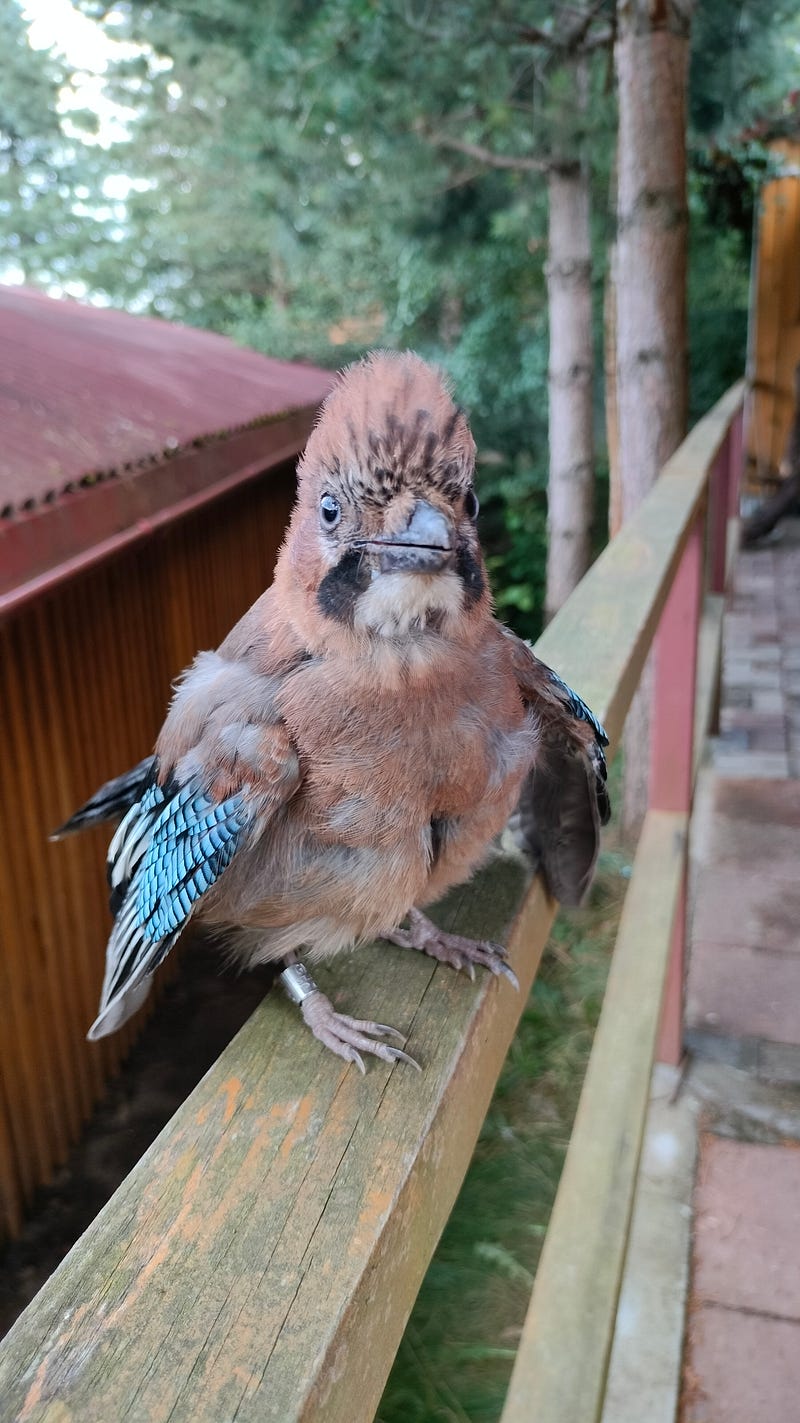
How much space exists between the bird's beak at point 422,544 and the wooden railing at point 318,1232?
49cm

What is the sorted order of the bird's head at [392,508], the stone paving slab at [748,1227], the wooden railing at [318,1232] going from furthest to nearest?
the stone paving slab at [748,1227] → the bird's head at [392,508] → the wooden railing at [318,1232]

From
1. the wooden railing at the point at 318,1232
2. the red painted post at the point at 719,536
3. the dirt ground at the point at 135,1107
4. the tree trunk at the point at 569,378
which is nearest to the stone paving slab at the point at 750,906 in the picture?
the dirt ground at the point at 135,1107

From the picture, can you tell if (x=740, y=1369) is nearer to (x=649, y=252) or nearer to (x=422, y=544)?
(x=422, y=544)

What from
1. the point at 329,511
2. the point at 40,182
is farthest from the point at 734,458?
the point at 40,182

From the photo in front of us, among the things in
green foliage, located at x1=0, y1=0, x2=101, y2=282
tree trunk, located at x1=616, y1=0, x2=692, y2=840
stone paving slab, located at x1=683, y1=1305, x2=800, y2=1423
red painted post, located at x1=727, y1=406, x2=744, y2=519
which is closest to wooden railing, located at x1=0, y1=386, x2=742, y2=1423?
stone paving slab, located at x1=683, y1=1305, x2=800, y2=1423

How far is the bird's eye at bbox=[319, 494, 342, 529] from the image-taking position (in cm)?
131

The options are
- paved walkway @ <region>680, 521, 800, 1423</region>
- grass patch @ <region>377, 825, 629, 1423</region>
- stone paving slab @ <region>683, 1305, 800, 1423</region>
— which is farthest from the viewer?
grass patch @ <region>377, 825, 629, 1423</region>

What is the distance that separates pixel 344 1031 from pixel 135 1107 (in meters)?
2.58

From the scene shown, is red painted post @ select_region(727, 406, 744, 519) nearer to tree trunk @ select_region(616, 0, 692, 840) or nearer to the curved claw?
tree trunk @ select_region(616, 0, 692, 840)

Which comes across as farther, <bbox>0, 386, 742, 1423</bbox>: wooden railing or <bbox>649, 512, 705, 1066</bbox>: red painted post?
<bbox>649, 512, 705, 1066</bbox>: red painted post

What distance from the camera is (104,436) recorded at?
284 cm

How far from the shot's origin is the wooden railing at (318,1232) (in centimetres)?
76

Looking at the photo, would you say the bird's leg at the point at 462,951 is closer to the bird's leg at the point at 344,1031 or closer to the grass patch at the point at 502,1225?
the bird's leg at the point at 344,1031

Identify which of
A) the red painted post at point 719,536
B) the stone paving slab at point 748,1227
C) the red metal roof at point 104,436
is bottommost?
the stone paving slab at point 748,1227
